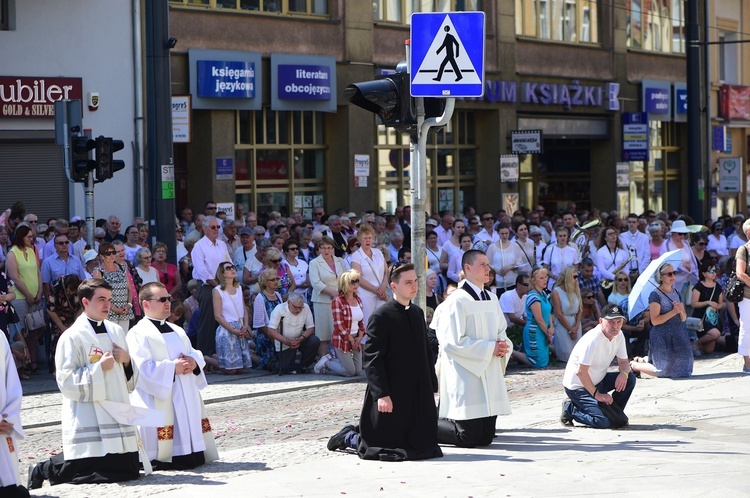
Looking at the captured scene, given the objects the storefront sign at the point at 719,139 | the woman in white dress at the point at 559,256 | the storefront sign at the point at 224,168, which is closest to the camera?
the woman in white dress at the point at 559,256

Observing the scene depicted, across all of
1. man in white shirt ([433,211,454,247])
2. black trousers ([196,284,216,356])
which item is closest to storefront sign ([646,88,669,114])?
man in white shirt ([433,211,454,247])

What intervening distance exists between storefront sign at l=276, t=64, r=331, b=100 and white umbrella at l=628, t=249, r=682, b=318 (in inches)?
457

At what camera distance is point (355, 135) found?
91.3 ft

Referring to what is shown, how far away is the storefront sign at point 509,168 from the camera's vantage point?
30.5m

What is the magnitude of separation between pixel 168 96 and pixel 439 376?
8258mm

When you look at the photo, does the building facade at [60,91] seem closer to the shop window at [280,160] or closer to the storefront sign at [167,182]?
the shop window at [280,160]

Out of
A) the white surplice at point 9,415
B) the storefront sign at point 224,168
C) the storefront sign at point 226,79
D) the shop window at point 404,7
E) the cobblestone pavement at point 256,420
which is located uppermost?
the shop window at point 404,7

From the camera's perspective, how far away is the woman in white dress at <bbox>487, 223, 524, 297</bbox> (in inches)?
765

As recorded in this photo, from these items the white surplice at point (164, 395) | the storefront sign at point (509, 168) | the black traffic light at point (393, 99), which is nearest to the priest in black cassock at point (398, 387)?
the black traffic light at point (393, 99)

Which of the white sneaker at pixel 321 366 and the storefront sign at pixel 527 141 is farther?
the storefront sign at pixel 527 141

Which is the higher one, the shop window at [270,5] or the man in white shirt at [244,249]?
the shop window at [270,5]

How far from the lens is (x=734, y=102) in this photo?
41.2m

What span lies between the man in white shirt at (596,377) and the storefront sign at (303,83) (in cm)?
1490

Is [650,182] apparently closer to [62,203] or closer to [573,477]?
[62,203]
